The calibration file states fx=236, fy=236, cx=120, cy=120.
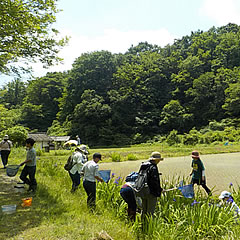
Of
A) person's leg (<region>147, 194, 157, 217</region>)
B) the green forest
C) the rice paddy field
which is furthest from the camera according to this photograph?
the green forest

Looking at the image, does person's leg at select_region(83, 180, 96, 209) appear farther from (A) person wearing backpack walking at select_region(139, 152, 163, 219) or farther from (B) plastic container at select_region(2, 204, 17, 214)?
(B) plastic container at select_region(2, 204, 17, 214)

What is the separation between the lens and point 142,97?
47.2m

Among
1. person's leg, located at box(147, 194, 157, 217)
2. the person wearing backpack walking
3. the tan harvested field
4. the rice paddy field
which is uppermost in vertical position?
the person wearing backpack walking

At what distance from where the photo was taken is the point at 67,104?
48.9 m

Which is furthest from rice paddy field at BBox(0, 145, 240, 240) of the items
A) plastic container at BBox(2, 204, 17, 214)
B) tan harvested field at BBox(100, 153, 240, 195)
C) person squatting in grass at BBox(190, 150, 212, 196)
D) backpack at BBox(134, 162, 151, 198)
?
tan harvested field at BBox(100, 153, 240, 195)

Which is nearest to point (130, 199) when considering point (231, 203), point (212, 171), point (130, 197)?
point (130, 197)

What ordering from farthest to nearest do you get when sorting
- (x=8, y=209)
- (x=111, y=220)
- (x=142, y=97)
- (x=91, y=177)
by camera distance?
1. (x=142, y=97)
2. (x=91, y=177)
3. (x=8, y=209)
4. (x=111, y=220)

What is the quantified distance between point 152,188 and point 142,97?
44368 mm

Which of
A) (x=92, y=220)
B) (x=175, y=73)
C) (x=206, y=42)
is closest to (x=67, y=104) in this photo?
(x=175, y=73)

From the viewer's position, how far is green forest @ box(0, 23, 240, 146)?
1636 inches

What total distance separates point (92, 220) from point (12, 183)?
3.91m

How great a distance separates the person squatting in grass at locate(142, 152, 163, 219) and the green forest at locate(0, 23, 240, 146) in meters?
29.0

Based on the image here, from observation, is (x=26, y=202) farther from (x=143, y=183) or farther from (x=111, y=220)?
(x=143, y=183)

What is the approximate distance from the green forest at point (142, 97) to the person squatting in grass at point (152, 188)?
29.0 metres
